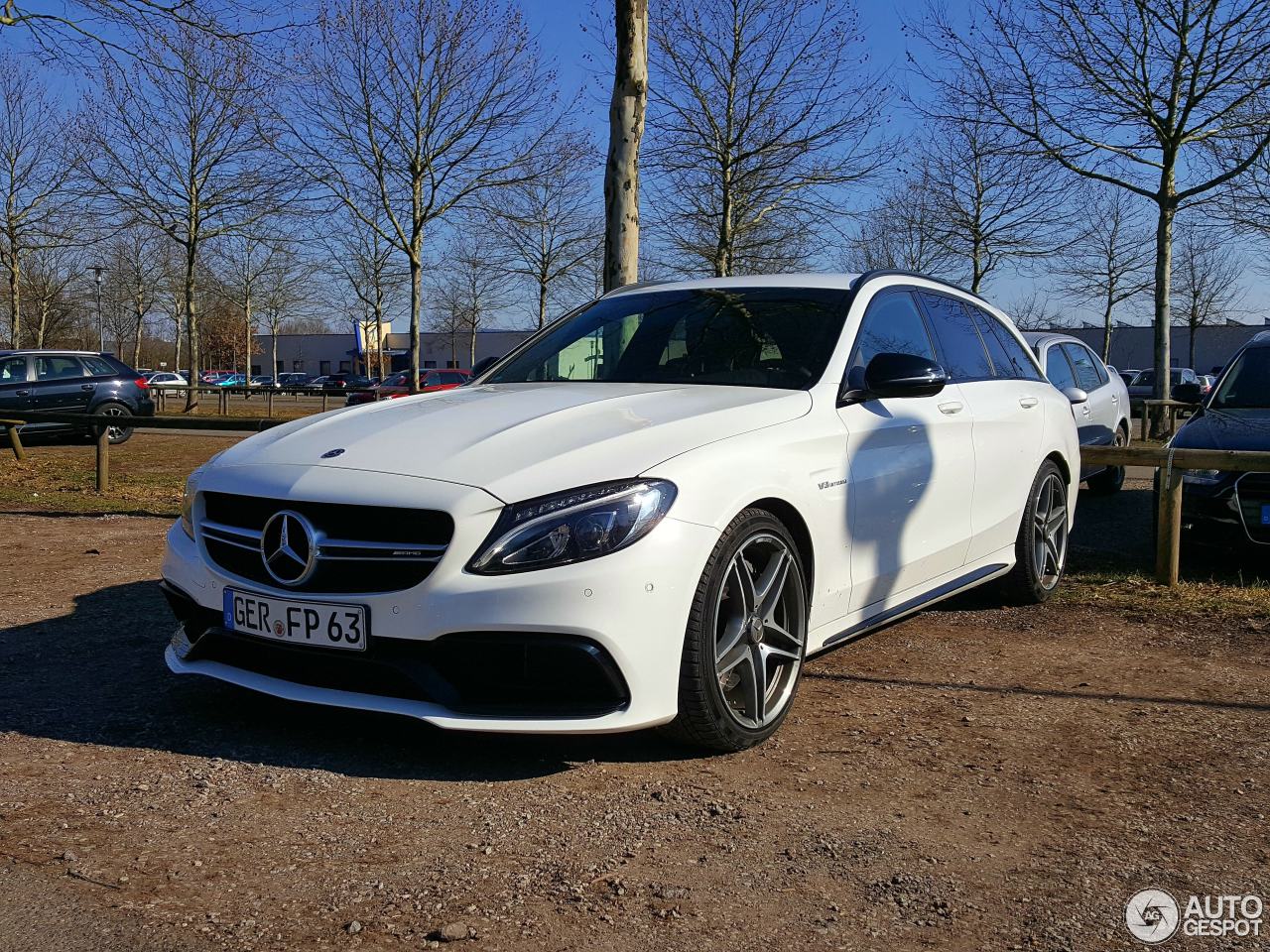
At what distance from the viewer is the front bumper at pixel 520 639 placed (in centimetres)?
322

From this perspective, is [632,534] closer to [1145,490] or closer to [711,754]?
[711,754]

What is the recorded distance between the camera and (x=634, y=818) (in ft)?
10.4

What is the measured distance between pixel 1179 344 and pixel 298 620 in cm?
8379

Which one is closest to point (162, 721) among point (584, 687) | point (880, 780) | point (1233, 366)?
point (584, 687)

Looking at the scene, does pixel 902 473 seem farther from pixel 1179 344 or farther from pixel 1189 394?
pixel 1179 344

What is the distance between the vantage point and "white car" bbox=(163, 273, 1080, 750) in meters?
3.27

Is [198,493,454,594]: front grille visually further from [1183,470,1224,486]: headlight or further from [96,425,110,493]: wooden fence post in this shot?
[96,425,110,493]: wooden fence post

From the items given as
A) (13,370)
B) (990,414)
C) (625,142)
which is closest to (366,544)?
(990,414)

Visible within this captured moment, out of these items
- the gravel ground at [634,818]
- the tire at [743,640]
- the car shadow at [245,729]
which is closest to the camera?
the gravel ground at [634,818]

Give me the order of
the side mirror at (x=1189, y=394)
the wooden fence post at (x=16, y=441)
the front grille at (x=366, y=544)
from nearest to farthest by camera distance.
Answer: the front grille at (x=366, y=544), the side mirror at (x=1189, y=394), the wooden fence post at (x=16, y=441)

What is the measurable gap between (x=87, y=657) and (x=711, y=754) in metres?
2.77

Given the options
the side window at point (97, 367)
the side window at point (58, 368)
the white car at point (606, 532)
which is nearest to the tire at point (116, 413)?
the side window at point (97, 367)

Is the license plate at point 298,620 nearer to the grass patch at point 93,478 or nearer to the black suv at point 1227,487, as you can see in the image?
the black suv at point 1227,487

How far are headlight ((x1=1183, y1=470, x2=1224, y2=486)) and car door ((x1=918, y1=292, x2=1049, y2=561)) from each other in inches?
57.5
